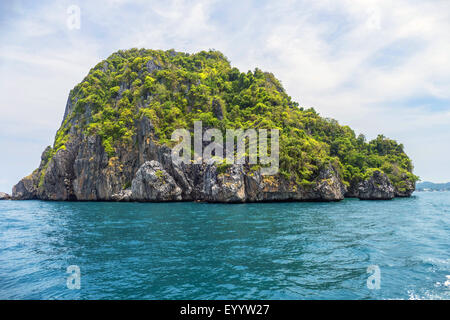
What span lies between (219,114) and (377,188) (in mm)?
43095

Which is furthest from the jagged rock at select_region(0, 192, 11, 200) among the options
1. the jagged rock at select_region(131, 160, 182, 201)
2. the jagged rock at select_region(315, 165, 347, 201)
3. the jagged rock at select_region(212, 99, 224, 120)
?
the jagged rock at select_region(315, 165, 347, 201)

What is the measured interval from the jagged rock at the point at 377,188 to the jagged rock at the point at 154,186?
43306 mm

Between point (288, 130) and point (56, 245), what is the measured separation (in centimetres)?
5176

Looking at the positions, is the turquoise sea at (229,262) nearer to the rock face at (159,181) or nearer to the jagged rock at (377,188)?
the rock face at (159,181)

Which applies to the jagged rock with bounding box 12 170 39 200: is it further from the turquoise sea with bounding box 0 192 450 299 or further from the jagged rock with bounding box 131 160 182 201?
the turquoise sea with bounding box 0 192 450 299

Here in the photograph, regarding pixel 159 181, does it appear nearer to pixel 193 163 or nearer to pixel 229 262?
pixel 193 163

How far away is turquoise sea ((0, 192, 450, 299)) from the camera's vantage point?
8797 millimetres

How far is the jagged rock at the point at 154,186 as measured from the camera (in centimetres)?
4925

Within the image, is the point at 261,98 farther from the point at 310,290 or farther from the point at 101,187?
the point at 310,290

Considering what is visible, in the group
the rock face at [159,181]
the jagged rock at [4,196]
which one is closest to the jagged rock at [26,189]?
the rock face at [159,181]

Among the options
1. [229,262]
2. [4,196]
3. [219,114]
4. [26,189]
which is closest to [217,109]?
[219,114]

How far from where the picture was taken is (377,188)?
5416 cm

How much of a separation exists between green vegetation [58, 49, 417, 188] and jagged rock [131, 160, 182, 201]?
28.4ft
